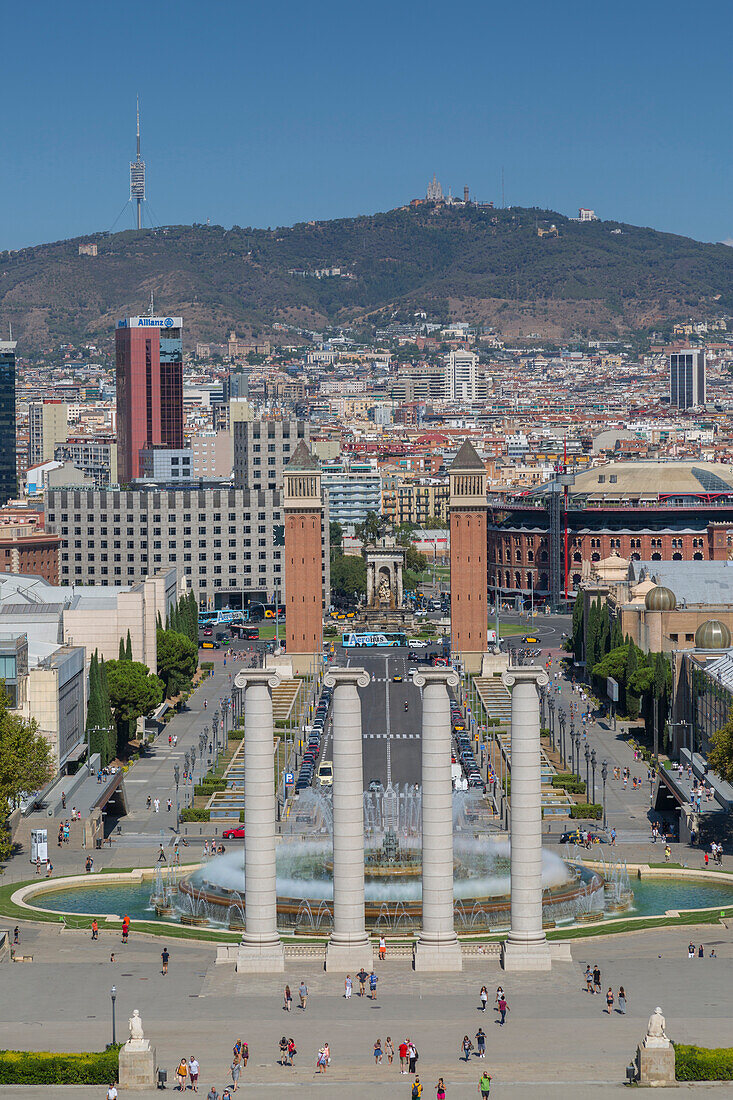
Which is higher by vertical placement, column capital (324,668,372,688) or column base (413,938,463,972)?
column capital (324,668,372,688)

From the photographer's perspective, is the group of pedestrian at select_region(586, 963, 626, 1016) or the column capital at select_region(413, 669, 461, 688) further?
the column capital at select_region(413, 669, 461, 688)

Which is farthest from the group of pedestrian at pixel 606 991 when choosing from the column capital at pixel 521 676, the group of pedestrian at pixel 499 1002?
the column capital at pixel 521 676

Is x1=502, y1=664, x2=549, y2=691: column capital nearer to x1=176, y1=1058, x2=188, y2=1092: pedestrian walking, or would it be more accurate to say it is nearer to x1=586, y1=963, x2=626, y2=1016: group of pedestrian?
x1=586, y1=963, x2=626, y2=1016: group of pedestrian

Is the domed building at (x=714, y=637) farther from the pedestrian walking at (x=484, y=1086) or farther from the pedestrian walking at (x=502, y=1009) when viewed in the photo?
the pedestrian walking at (x=484, y=1086)

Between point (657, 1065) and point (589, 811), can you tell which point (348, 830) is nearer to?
point (657, 1065)

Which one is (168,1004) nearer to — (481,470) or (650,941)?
(650,941)

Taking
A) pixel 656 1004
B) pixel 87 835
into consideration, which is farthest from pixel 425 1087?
pixel 87 835

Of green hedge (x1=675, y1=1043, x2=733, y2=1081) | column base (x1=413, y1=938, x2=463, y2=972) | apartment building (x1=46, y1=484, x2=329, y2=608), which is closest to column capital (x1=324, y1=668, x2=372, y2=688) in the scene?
column base (x1=413, y1=938, x2=463, y2=972)
